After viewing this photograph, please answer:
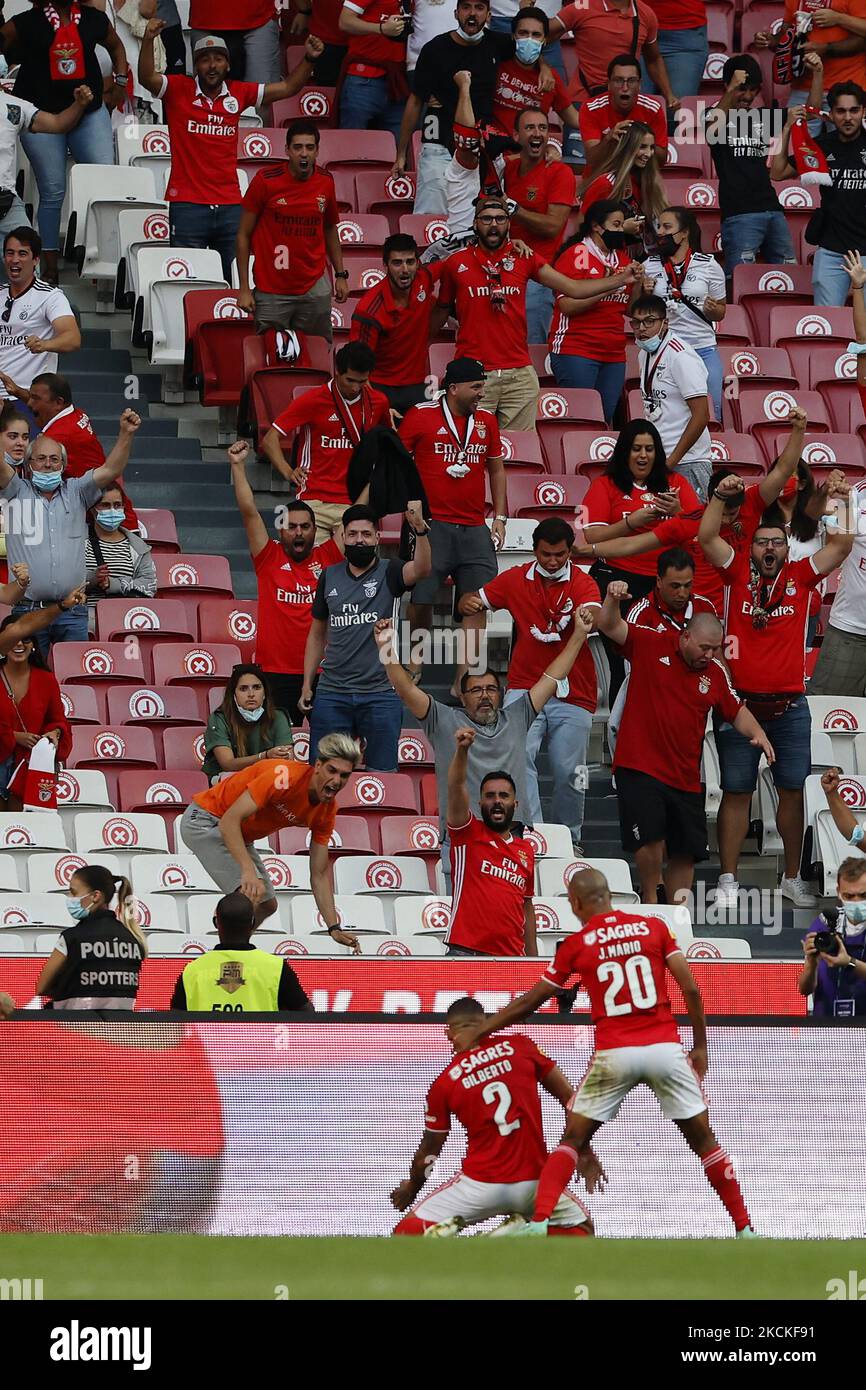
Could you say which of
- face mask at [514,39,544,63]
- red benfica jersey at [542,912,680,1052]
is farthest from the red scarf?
red benfica jersey at [542,912,680,1052]

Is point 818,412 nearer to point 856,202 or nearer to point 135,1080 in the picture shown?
point 856,202

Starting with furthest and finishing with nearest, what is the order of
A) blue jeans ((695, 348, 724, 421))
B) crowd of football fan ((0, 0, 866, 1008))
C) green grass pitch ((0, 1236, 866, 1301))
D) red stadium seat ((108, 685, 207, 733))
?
blue jeans ((695, 348, 724, 421)) < red stadium seat ((108, 685, 207, 733)) < crowd of football fan ((0, 0, 866, 1008)) < green grass pitch ((0, 1236, 866, 1301))

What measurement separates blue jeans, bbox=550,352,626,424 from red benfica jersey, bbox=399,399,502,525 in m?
1.64

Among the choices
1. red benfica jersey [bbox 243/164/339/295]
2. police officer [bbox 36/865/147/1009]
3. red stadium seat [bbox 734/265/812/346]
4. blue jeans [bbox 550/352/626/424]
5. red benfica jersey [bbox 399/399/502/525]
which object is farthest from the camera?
red stadium seat [bbox 734/265/812/346]

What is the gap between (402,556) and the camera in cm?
1324

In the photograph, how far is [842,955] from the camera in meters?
9.52

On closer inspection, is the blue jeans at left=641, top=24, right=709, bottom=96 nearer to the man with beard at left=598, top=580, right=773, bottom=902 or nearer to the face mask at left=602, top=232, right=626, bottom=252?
the face mask at left=602, top=232, right=626, bottom=252

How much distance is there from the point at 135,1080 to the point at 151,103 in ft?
32.6

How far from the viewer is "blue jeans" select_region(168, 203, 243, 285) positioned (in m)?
15.5

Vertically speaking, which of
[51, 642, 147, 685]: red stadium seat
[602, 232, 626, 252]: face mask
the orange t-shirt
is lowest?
the orange t-shirt

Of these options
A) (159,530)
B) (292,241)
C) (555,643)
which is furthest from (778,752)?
(292,241)

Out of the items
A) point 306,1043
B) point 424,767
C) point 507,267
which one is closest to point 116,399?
point 507,267

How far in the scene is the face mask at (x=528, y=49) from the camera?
52.5 ft

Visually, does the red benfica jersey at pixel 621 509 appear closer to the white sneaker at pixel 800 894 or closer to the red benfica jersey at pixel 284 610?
the red benfica jersey at pixel 284 610
